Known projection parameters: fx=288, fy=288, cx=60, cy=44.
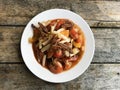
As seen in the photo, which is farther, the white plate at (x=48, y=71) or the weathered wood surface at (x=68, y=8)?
the weathered wood surface at (x=68, y=8)

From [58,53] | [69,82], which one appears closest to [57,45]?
[58,53]

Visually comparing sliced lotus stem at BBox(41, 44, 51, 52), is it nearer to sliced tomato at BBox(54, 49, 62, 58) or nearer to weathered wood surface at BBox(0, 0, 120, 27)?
sliced tomato at BBox(54, 49, 62, 58)

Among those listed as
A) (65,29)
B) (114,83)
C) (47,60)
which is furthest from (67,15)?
(114,83)

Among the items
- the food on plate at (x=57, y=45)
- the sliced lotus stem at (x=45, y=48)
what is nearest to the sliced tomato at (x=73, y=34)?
the food on plate at (x=57, y=45)

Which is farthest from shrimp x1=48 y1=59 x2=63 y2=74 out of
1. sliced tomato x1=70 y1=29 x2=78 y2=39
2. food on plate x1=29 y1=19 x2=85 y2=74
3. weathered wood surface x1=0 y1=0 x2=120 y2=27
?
weathered wood surface x1=0 y1=0 x2=120 y2=27

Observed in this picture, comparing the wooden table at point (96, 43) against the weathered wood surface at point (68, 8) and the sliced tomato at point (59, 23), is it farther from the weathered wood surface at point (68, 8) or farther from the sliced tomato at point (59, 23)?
the sliced tomato at point (59, 23)

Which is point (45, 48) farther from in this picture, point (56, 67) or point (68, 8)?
point (68, 8)
